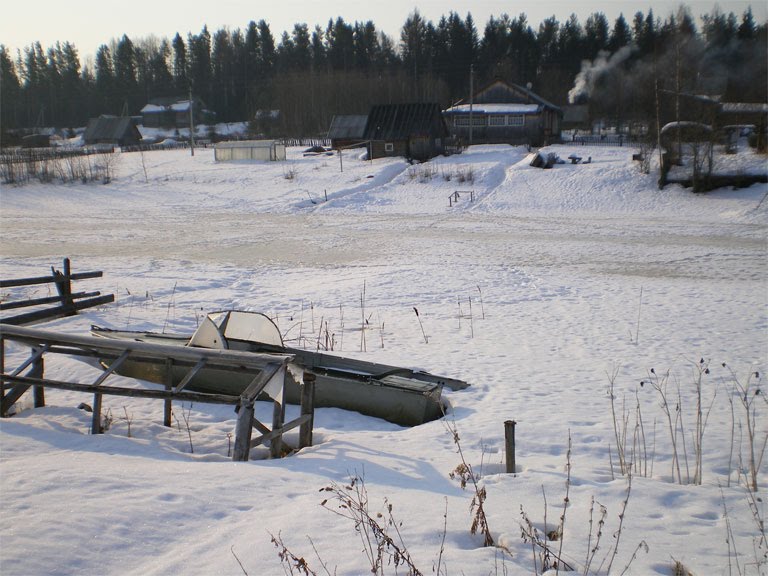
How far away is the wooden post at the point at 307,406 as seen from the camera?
22.6ft

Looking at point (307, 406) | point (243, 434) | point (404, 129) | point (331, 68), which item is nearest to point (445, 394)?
point (307, 406)

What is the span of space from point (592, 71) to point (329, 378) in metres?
87.1

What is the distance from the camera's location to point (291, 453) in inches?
291

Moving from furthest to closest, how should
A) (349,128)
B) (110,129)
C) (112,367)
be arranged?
(110,129) < (349,128) < (112,367)

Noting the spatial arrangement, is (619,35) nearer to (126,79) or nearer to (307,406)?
(126,79)

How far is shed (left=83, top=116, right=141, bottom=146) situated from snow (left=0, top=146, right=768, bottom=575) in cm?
5341

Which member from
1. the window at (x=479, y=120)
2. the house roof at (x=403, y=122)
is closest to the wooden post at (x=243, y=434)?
the house roof at (x=403, y=122)

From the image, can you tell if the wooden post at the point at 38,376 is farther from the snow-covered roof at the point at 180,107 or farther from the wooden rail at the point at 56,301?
the snow-covered roof at the point at 180,107

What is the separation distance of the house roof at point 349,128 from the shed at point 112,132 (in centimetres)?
3228

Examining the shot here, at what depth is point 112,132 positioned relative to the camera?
258 feet

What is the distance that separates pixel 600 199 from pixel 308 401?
29.7m

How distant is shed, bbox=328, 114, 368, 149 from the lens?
191ft

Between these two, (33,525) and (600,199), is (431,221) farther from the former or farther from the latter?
(33,525)

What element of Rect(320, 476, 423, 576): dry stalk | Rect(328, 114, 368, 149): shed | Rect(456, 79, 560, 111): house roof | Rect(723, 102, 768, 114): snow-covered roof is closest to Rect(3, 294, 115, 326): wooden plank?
Rect(320, 476, 423, 576): dry stalk
